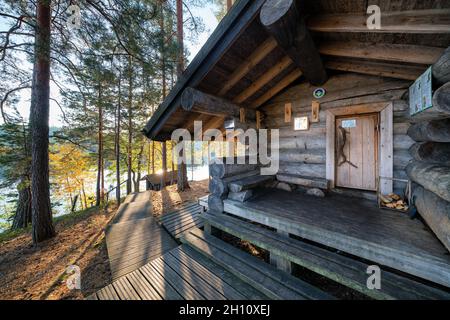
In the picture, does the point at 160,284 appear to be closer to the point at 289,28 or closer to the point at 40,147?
the point at 289,28

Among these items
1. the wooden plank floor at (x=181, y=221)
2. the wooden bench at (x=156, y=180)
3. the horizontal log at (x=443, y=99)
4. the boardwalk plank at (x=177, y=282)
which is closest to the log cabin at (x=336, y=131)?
the horizontal log at (x=443, y=99)

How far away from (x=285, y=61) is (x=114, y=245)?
5.21 meters

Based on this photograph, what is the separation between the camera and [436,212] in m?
1.69

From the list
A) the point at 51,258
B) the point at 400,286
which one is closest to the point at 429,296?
the point at 400,286

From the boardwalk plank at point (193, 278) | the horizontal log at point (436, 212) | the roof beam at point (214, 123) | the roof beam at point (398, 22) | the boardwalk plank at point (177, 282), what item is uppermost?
the roof beam at point (398, 22)

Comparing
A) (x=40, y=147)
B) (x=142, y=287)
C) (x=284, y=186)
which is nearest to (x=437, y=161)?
(x=284, y=186)

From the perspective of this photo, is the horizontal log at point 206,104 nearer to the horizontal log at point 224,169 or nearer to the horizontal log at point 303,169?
the horizontal log at point 224,169

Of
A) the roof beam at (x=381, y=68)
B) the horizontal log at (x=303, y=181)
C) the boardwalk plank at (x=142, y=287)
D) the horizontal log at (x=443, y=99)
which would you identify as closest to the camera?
the horizontal log at (x=443, y=99)

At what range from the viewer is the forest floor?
8.59 ft

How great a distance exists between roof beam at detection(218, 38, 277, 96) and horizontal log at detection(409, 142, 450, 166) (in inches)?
103

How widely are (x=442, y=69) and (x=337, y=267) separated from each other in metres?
2.13

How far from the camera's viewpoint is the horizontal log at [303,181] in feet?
11.1

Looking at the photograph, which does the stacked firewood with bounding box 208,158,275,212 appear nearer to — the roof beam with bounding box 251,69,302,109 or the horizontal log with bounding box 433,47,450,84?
the roof beam with bounding box 251,69,302,109
